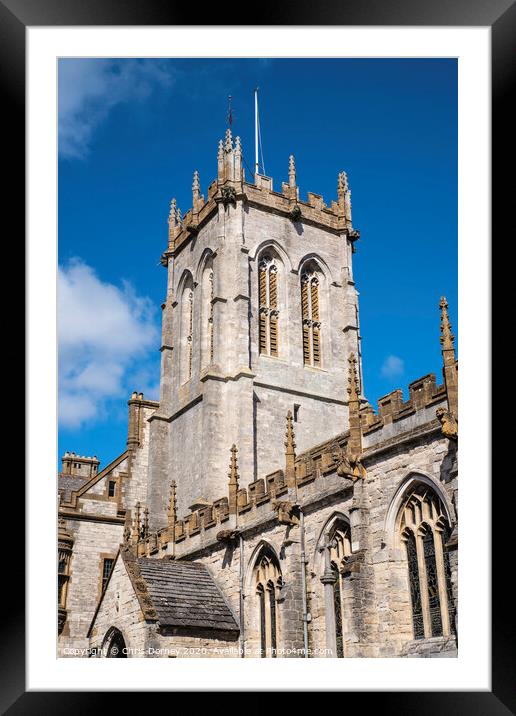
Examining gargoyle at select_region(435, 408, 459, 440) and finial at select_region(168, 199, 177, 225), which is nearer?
gargoyle at select_region(435, 408, 459, 440)

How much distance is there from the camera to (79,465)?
4497 centimetres

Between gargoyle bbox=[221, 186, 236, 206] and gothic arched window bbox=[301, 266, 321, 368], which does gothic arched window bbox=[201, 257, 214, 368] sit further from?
gothic arched window bbox=[301, 266, 321, 368]

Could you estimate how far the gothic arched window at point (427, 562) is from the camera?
18.2 meters

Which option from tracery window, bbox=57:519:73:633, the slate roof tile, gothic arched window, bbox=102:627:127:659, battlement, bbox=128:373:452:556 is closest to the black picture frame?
battlement, bbox=128:373:452:556

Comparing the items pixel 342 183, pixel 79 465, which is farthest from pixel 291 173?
pixel 79 465

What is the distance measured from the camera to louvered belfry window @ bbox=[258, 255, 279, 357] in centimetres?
3966

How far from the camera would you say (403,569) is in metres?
19.4

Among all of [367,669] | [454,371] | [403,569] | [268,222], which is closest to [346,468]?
[403,569]

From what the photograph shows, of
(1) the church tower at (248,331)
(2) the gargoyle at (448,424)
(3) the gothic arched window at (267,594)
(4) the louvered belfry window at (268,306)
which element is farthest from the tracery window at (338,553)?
(4) the louvered belfry window at (268,306)

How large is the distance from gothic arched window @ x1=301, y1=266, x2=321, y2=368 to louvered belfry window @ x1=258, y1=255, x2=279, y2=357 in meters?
1.60

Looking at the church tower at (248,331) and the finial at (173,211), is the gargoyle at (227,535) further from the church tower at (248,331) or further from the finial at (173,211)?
the finial at (173,211)
